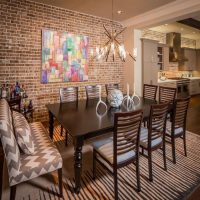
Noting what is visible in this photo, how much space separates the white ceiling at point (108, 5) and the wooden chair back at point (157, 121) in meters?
2.69

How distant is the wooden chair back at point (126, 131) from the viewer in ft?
5.57

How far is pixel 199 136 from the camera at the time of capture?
351 centimetres

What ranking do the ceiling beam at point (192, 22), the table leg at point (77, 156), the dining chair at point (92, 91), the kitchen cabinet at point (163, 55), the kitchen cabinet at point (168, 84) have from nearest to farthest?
the table leg at point (77, 156)
the dining chair at point (92, 91)
the ceiling beam at point (192, 22)
the kitchen cabinet at point (168, 84)
the kitchen cabinet at point (163, 55)

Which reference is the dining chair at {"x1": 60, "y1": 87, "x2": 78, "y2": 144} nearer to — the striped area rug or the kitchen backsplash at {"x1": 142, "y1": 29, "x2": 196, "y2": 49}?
the striped area rug

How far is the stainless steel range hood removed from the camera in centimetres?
694

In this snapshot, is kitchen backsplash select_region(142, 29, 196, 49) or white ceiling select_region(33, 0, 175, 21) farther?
kitchen backsplash select_region(142, 29, 196, 49)

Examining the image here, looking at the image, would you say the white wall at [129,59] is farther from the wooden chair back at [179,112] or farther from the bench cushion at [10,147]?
the bench cushion at [10,147]

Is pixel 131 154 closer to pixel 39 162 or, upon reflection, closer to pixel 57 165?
pixel 57 165

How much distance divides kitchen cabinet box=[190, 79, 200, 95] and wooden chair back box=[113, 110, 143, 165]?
7.02m

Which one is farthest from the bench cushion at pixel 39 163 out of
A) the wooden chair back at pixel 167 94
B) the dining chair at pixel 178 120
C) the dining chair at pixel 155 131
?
the wooden chair back at pixel 167 94

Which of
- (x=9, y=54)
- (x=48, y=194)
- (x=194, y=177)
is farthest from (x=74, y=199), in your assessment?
(x=9, y=54)

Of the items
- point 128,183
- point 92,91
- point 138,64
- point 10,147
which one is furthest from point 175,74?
point 10,147

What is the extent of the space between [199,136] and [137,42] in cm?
302

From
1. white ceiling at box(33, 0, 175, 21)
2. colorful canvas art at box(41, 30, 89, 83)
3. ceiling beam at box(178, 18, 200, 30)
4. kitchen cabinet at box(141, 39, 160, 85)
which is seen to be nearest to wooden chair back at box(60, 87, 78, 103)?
colorful canvas art at box(41, 30, 89, 83)
